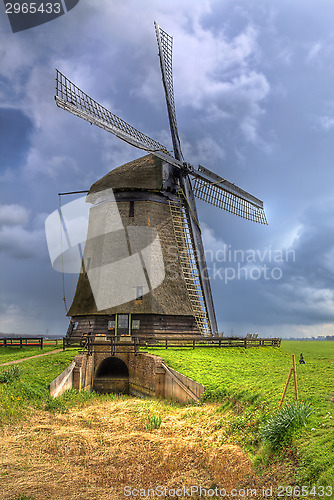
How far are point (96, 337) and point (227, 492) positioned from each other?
59.1ft

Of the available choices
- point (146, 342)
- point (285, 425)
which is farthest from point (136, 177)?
point (285, 425)

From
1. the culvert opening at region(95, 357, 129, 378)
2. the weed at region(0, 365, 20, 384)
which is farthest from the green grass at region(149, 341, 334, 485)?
the culvert opening at region(95, 357, 129, 378)

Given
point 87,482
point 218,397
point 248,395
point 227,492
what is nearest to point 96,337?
point 218,397

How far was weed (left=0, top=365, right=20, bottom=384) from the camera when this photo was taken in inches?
649

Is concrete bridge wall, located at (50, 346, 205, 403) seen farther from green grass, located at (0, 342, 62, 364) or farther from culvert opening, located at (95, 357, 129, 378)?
green grass, located at (0, 342, 62, 364)

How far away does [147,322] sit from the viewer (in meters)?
27.1

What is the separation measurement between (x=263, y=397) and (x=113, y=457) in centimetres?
454

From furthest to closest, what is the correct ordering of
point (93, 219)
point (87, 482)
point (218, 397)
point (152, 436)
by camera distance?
point (93, 219) → point (218, 397) → point (152, 436) → point (87, 482)

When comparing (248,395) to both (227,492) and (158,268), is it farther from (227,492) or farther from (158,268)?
(158,268)

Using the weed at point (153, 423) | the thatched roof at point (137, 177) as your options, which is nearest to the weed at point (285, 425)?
the weed at point (153, 423)

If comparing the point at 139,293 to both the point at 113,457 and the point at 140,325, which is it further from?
the point at 113,457

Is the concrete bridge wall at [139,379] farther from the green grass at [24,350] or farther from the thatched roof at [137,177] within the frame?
the thatched roof at [137,177]

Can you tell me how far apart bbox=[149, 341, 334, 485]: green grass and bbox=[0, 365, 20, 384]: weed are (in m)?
7.03

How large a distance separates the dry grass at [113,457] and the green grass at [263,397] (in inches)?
26.3
